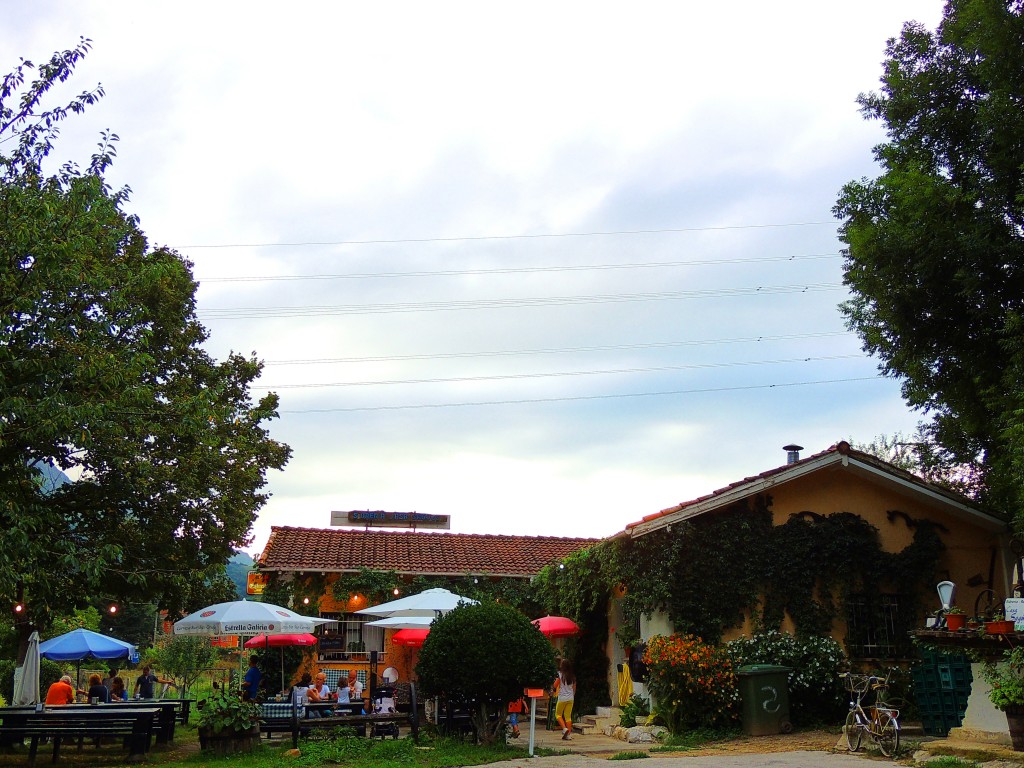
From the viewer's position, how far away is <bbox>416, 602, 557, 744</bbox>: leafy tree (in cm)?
1319

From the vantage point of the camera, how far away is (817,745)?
1324cm

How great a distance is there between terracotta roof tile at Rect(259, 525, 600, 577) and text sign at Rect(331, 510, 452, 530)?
1.28m

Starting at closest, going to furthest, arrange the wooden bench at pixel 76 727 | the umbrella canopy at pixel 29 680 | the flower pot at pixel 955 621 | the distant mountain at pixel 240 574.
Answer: the flower pot at pixel 955 621, the wooden bench at pixel 76 727, the umbrella canopy at pixel 29 680, the distant mountain at pixel 240 574

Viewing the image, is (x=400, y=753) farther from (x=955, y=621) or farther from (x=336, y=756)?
(x=955, y=621)

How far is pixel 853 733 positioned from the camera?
12438 millimetres

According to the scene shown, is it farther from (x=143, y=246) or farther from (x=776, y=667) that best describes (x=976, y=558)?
(x=143, y=246)

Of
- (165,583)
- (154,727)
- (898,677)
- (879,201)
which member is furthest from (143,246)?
(898,677)

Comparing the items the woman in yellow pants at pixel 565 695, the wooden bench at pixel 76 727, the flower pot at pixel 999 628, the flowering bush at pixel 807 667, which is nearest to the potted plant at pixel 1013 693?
the flower pot at pixel 999 628

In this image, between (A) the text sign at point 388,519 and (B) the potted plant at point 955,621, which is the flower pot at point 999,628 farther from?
(A) the text sign at point 388,519

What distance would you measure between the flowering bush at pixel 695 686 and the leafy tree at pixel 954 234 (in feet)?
17.7

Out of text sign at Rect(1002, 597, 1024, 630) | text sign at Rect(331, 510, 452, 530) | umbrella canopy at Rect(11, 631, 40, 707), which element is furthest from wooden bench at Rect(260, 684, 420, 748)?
text sign at Rect(331, 510, 452, 530)

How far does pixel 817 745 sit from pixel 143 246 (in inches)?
610

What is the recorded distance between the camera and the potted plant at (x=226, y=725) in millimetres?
13102

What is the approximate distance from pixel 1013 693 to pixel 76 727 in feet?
40.4
